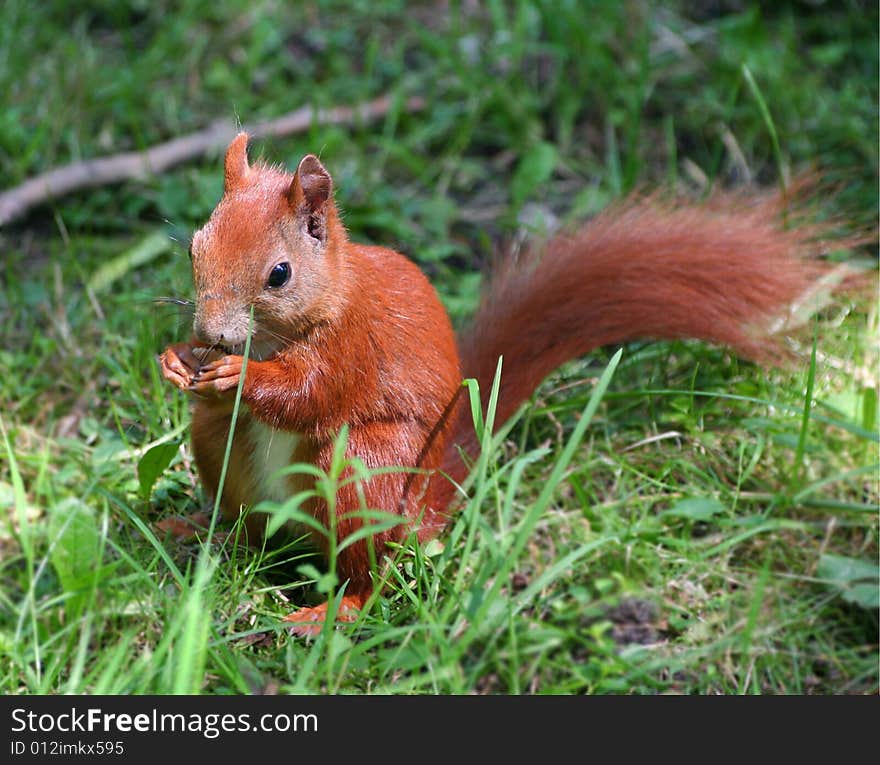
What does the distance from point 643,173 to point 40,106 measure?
1970 millimetres

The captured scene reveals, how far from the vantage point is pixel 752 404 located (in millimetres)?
2568

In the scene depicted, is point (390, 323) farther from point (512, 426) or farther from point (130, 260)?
point (130, 260)

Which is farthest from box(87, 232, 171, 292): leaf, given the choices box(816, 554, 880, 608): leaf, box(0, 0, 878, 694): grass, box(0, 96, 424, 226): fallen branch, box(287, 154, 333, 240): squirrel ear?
box(816, 554, 880, 608): leaf

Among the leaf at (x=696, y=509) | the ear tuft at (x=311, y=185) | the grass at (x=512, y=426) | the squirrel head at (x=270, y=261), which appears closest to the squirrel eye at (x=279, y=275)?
the squirrel head at (x=270, y=261)

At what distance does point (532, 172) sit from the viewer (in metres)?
3.45

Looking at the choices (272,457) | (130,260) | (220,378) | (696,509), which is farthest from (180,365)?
(130,260)

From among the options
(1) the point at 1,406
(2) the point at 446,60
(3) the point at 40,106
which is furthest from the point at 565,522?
(3) the point at 40,106

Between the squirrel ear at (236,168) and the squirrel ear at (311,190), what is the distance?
0.47ft

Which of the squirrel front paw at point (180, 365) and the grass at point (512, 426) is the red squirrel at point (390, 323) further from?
the grass at point (512, 426)

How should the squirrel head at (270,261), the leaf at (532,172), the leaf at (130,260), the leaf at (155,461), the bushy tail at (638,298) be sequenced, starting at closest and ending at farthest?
the squirrel head at (270,261) < the leaf at (155,461) < the bushy tail at (638,298) < the leaf at (130,260) < the leaf at (532,172)

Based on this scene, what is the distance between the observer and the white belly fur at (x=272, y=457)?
212 cm

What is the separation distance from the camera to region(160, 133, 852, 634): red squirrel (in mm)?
1953

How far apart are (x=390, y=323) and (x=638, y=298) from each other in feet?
1.89

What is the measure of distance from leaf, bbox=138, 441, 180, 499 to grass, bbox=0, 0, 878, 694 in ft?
0.05
